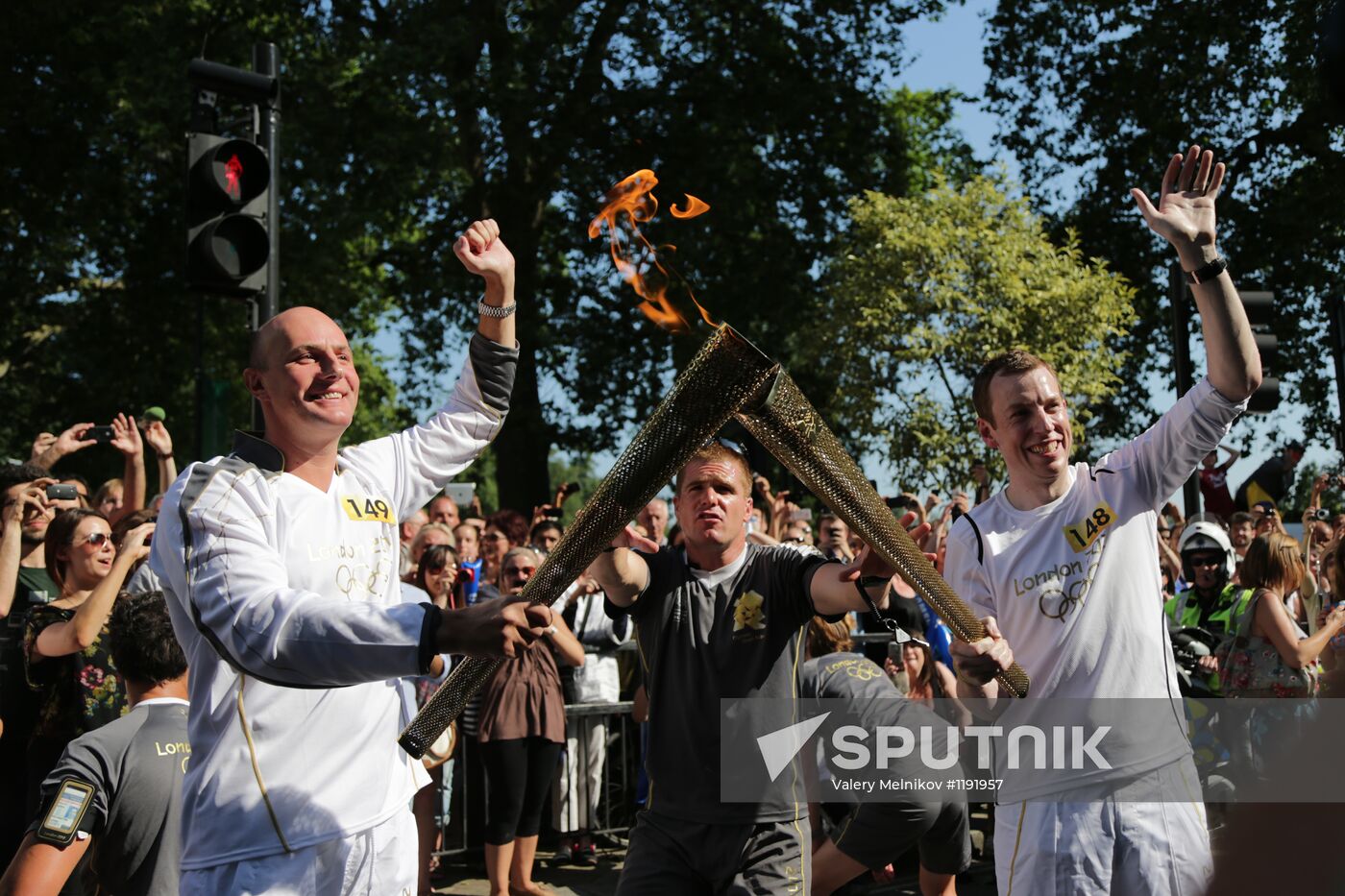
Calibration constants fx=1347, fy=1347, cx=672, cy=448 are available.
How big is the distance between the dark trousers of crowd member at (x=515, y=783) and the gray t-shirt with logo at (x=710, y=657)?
345 cm

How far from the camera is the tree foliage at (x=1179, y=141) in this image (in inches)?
883

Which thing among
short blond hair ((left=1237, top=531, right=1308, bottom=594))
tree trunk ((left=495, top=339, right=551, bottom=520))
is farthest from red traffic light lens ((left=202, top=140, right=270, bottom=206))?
tree trunk ((left=495, top=339, right=551, bottom=520))

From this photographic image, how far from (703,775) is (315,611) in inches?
76.2

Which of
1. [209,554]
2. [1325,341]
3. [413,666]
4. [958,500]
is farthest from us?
[1325,341]

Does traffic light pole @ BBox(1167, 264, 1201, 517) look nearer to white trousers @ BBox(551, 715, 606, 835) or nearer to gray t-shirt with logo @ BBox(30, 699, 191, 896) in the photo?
white trousers @ BBox(551, 715, 606, 835)

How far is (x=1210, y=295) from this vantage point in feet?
12.3

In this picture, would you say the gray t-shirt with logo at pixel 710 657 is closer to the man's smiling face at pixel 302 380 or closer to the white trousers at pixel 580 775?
the man's smiling face at pixel 302 380

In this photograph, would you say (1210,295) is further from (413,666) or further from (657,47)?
(657,47)

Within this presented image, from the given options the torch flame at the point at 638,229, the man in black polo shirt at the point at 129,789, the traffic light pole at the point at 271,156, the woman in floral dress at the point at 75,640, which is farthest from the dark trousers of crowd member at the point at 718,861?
the traffic light pole at the point at 271,156

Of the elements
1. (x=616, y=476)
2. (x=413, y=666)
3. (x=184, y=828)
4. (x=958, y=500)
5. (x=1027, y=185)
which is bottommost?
(x=184, y=828)

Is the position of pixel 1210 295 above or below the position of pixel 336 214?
below

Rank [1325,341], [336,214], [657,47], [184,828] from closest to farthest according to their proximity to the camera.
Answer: [184,828] → [336,214] → [657,47] → [1325,341]

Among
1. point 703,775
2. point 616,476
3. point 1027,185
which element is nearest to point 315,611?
point 616,476

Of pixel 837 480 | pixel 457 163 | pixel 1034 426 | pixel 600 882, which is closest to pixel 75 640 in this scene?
pixel 837 480
